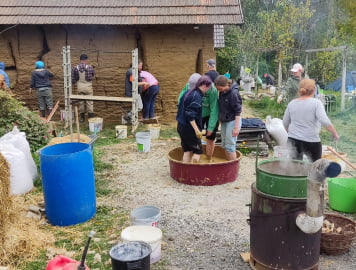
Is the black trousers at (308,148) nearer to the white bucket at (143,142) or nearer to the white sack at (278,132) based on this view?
the white sack at (278,132)

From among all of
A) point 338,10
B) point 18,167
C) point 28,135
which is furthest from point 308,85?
point 338,10

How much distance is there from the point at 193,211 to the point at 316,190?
7.86 feet

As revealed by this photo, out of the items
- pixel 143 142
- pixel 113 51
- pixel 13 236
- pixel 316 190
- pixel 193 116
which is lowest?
pixel 13 236

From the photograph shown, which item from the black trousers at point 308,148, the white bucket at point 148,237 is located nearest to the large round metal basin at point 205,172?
the black trousers at point 308,148

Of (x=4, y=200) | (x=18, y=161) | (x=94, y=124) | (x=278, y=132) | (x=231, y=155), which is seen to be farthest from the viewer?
(x=94, y=124)

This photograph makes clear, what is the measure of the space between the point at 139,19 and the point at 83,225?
6.75 metres

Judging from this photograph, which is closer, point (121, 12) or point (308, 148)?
point (308, 148)

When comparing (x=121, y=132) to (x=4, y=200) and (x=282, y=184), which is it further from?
(x=282, y=184)

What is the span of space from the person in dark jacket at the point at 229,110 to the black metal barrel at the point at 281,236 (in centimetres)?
268

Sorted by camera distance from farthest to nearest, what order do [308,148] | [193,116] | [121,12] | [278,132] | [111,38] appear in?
[111,38] → [121,12] → [278,132] → [193,116] → [308,148]

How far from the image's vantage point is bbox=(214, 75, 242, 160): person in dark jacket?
20.9ft

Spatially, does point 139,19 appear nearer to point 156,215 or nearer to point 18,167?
point 18,167

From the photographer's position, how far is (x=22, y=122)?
7531 mm

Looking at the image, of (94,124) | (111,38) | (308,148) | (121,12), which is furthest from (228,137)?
(121,12)
